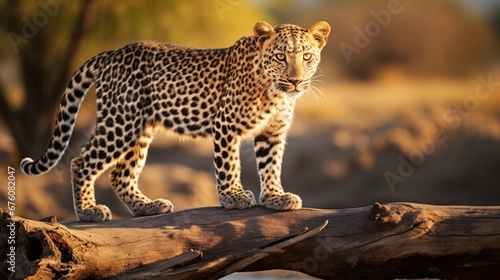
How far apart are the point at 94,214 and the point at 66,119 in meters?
1.08

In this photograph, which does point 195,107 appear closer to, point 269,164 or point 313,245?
point 269,164

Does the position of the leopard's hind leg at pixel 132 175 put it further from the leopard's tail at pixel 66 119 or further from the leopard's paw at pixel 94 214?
the leopard's tail at pixel 66 119

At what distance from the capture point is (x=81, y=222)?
412 inches

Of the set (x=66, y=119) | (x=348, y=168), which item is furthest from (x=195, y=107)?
(x=348, y=168)

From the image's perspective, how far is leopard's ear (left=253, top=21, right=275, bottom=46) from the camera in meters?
10.2

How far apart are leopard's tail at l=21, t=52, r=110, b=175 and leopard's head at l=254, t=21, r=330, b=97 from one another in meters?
1.77

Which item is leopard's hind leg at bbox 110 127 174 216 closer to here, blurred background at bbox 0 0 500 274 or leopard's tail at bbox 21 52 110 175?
leopard's tail at bbox 21 52 110 175

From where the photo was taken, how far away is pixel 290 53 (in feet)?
32.7

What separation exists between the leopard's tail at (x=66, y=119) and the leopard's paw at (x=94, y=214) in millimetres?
653

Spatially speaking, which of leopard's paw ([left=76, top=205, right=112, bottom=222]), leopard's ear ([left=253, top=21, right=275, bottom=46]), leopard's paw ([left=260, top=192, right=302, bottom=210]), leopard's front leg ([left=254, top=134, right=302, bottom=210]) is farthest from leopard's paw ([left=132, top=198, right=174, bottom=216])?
leopard's ear ([left=253, top=21, right=275, bottom=46])

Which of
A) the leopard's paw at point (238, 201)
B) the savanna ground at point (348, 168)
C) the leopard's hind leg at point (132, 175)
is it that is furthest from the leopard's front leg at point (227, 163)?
the savanna ground at point (348, 168)

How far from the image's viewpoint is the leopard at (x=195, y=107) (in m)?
10.2

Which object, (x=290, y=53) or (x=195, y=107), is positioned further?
(x=195, y=107)

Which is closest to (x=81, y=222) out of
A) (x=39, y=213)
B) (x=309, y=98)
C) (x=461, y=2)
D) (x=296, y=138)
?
(x=39, y=213)
